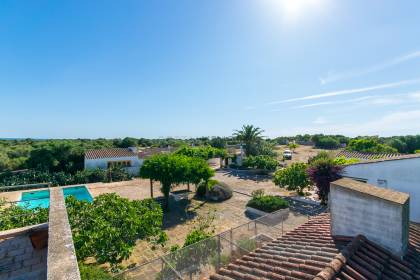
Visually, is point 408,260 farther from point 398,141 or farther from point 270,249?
point 398,141

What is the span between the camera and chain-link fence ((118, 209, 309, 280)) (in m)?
5.91

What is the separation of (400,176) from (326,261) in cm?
1038

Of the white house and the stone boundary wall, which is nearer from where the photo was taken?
the stone boundary wall

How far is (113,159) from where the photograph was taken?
30.3 meters

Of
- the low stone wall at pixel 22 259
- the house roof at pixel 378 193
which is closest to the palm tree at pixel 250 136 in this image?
the house roof at pixel 378 193

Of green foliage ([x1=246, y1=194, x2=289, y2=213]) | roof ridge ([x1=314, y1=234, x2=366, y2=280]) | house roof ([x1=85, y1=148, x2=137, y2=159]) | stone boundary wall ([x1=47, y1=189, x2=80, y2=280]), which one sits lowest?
green foliage ([x1=246, y1=194, x2=289, y2=213])

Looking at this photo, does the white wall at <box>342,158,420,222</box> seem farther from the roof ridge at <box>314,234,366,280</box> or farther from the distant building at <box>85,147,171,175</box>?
the distant building at <box>85,147,171,175</box>

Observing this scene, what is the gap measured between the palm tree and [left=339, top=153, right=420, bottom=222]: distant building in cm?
2509

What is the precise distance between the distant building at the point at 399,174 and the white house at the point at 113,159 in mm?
25305

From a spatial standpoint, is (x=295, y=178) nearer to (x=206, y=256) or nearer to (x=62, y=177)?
(x=206, y=256)

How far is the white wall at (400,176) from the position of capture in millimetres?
12016

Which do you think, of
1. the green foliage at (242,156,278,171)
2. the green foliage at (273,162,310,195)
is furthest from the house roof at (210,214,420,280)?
the green foliage at (242,156,278,171)

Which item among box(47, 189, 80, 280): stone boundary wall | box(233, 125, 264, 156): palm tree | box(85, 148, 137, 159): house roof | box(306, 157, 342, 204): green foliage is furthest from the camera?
box(233, 125, 264, 156): palm tree

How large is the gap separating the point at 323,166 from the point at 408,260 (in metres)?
11.1
